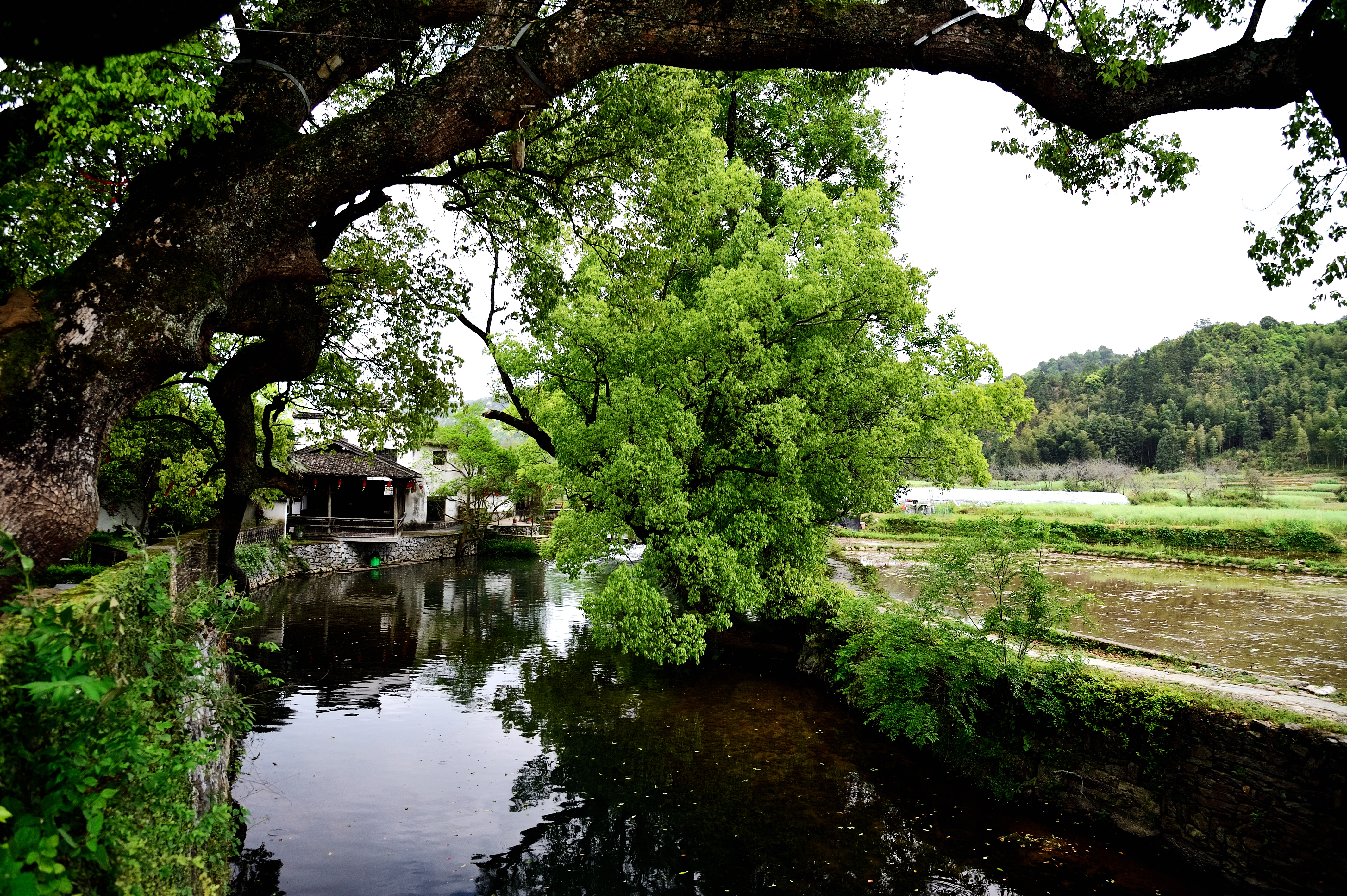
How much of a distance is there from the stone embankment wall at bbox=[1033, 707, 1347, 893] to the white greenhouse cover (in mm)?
42585

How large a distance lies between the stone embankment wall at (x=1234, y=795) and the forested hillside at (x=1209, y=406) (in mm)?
70404

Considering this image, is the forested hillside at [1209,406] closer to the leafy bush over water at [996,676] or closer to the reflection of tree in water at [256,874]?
the leafy bush over water at [996,676]

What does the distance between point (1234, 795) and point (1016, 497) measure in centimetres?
5686

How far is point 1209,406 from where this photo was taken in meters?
69.2

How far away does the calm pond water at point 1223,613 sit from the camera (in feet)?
41.7

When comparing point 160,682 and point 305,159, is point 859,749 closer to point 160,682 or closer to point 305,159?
point 160,682

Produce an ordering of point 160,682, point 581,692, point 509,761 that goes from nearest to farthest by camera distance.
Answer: point 160,682 < point 509,761 < point 581,692

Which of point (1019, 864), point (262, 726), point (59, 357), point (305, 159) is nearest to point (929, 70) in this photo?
point (305, 159)

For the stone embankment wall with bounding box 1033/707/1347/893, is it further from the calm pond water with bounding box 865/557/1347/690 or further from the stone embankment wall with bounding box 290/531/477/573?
the stone embankment wall with bounding box 290/531/477/573

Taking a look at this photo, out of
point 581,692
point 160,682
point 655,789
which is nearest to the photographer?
point 160,682

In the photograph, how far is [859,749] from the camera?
1016 centimetres

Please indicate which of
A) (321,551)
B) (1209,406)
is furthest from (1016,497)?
(321,551)

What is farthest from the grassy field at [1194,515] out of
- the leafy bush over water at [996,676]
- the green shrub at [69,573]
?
the green shrub at [69,573]

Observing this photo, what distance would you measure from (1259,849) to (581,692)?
31.4ft
